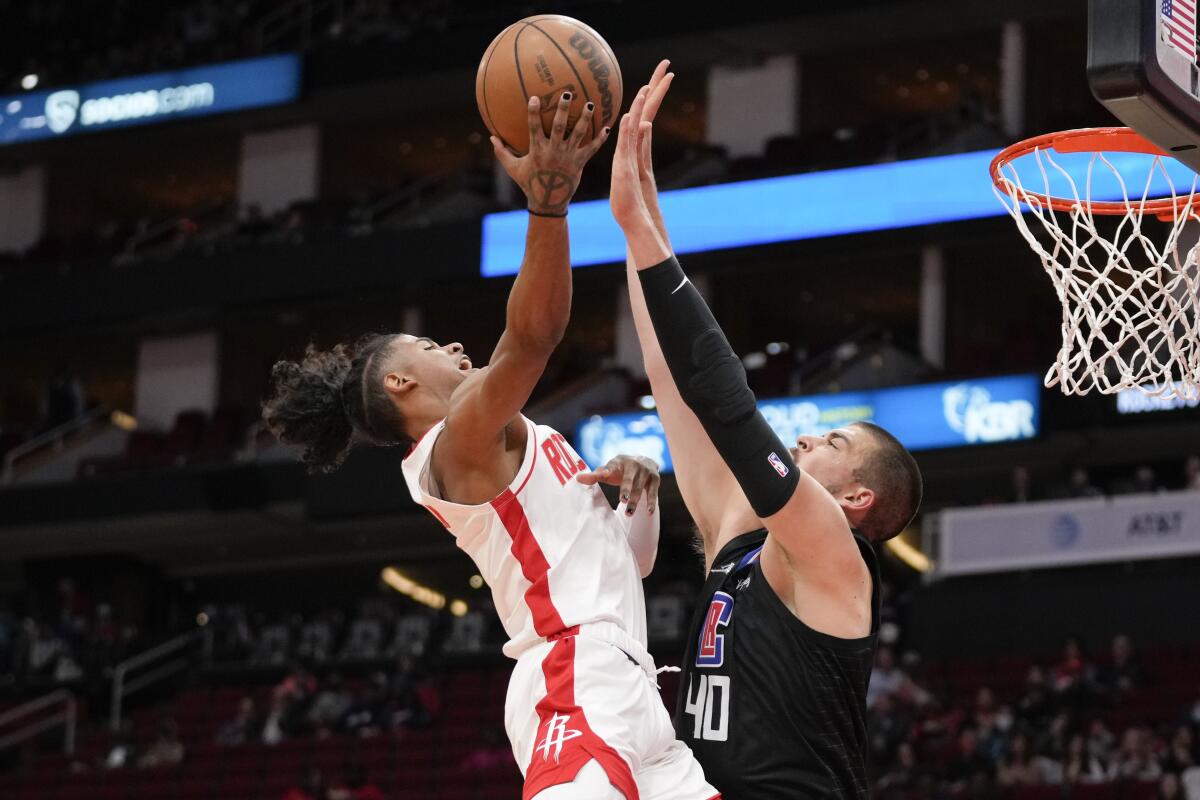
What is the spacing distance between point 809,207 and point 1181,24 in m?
13.4

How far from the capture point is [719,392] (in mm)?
2973

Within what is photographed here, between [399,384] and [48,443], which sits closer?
[399,384]

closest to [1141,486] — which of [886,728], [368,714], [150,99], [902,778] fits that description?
[886,728]

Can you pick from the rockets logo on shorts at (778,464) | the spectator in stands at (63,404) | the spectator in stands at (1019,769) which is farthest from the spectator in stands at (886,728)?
the spectator in stands at (63,404)

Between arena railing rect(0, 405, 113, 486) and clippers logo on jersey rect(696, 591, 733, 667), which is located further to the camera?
arena railing rect(0, 405, 113, 486)

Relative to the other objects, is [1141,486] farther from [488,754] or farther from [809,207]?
[488,754]

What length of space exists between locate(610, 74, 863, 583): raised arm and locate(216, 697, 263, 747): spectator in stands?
1373 centimetres

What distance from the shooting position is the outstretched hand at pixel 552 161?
3262 mm

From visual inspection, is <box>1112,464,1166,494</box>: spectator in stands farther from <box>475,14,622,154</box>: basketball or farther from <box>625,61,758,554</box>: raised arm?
<box>475,14,622,154</box>: basketball

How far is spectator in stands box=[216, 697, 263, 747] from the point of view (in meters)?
16.2

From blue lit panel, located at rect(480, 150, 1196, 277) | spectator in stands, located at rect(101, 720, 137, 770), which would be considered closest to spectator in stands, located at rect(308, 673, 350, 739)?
spectator in stands, located at rect(101, 720, 137, 770)

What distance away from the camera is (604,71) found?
11.4 feet

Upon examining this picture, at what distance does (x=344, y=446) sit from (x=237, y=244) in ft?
56.3

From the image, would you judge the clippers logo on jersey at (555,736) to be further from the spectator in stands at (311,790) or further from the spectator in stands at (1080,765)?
the spectator in stands at (311,790)
